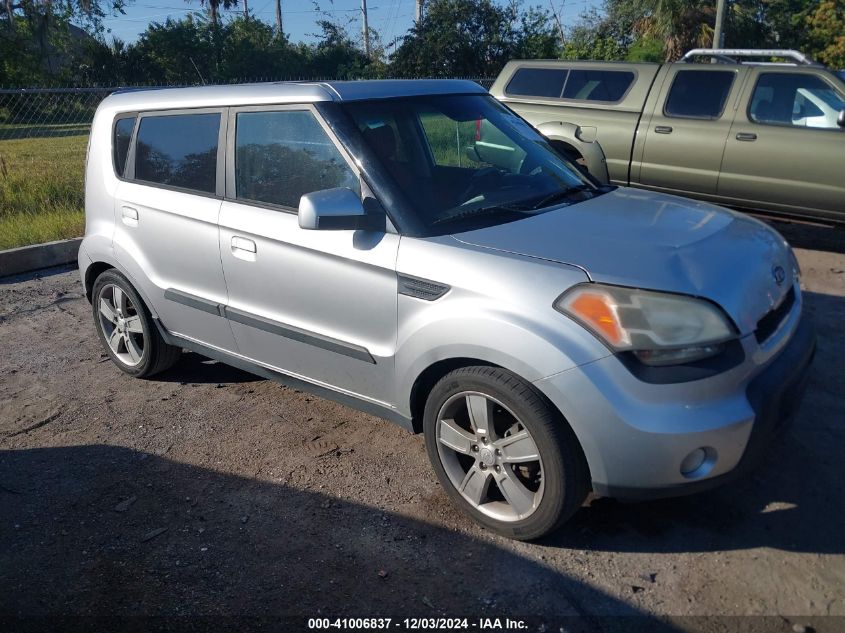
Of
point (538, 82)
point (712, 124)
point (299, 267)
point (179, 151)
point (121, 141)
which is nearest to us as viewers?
point (299, 267)

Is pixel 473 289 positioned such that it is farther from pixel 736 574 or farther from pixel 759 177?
pixel 759 177

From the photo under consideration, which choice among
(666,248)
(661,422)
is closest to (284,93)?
(666,248)

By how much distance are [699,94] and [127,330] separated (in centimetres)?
655

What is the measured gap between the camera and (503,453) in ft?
10.5

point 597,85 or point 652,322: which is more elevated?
point 597,85

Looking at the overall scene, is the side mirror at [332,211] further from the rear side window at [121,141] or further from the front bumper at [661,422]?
the rear side window at [121,141]

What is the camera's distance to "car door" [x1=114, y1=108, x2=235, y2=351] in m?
4.25

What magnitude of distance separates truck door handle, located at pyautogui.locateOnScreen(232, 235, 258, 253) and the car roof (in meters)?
0.73

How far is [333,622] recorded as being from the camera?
2877mm

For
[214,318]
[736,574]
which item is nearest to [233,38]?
[214,318]

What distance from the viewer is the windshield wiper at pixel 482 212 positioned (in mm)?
3506

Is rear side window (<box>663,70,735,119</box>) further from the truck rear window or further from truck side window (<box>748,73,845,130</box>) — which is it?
the truck rear window

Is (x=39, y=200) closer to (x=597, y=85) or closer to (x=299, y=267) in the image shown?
(x=597, y=85)

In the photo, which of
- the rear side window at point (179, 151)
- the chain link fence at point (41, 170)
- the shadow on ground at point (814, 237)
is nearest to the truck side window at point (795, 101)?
the shadow on ground at point (814, 237)
